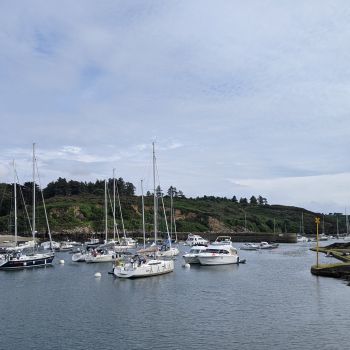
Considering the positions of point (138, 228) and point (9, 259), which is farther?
point (138, 228)

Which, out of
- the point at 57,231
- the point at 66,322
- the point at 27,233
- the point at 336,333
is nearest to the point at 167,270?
the point at 66,322

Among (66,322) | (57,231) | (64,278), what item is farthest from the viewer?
(57,231)

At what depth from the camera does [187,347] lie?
30.5 metres

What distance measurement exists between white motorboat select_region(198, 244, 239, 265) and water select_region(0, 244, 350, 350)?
1300 cm

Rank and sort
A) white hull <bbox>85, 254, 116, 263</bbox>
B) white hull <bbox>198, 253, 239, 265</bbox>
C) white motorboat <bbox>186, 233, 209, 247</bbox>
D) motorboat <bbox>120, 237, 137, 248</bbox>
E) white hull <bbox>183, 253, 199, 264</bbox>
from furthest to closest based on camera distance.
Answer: white motorboat <bbox>186, 233, 209, 247</bbox>, motorboat <bbox>120, 237, 137, 248</bbox>, white hull <bbox>85, 254, 116, 263</bbox>, white hull <bbox>183, 253, 199, 264</bbox>, white hull <bbox>198, 253, 239, 265</bbox>

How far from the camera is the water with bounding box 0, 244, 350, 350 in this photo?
105 ft

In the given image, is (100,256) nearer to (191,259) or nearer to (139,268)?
(191,259)

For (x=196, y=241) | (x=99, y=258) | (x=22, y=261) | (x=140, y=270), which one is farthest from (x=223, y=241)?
(x=140, y=270)

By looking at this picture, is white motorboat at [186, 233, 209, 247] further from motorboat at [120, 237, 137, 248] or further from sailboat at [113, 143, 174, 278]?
sailboat at [113, 143, 174, 278]

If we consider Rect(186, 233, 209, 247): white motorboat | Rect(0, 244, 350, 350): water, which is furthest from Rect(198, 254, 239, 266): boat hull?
Rect(186, 233, 209, 247): white motorboat

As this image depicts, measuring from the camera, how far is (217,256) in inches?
3123

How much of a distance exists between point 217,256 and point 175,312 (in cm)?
3890

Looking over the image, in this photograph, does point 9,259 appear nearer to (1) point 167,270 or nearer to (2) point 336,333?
(1) point 167,270

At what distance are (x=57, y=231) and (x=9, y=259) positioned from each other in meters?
111
